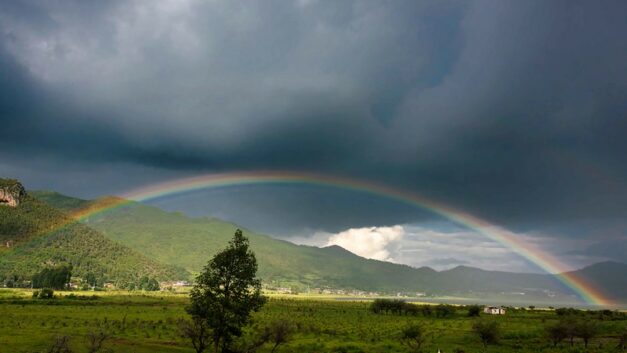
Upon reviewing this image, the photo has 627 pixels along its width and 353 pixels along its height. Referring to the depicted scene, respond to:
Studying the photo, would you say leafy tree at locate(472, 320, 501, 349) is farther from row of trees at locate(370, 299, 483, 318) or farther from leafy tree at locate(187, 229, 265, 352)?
row of trees at locate(370, 299, 483, 318)

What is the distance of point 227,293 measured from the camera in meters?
52.8

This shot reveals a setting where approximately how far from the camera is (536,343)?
85.2m

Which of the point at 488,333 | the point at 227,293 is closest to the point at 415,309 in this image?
the point at 488,333

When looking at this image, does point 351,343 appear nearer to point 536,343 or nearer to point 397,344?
point 397,344

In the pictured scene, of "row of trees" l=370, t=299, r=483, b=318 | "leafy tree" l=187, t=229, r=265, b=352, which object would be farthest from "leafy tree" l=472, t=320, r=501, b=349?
"row of trees" l=370, t=299, r=483, b=318

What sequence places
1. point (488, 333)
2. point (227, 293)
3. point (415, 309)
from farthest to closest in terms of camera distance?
point (415, 309) → point (488, 333) → point (227, 293)

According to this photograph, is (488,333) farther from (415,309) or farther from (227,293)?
(415,309)

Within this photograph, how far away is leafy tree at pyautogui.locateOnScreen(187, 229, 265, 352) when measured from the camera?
5169 cm

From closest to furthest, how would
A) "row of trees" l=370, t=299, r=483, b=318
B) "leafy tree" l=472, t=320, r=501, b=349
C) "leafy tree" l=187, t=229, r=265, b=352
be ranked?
"leafy tree" l=187, t=229, r=265, b=352, "leafy tree" l=472, t=320, r=501, b=349, "row of trees" l=370, t=299, r=483, b=318

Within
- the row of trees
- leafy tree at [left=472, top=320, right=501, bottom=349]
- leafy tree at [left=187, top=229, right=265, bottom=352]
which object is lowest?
the row of trees

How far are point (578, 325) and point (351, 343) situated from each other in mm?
42020

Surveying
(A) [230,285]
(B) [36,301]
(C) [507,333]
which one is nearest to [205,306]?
(A) [230,285]

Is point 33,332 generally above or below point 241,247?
below

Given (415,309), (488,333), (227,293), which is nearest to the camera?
(227,293)
